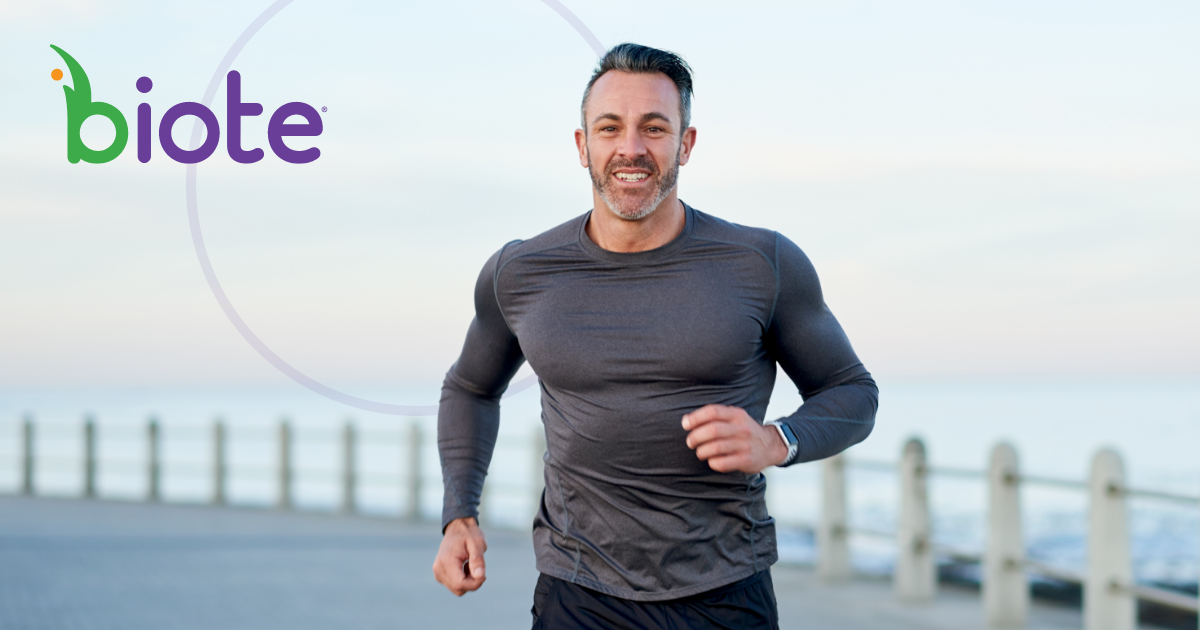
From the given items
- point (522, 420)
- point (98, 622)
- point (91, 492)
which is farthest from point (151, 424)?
point (522, 420)

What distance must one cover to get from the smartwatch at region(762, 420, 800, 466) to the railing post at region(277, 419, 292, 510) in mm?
16047

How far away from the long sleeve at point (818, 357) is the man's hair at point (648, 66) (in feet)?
1.41

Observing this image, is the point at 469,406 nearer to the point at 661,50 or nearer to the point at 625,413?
the point at 625,413

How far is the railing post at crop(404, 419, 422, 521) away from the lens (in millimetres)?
16906

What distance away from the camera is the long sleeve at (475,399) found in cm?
357

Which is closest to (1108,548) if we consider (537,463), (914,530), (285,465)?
(914,530)

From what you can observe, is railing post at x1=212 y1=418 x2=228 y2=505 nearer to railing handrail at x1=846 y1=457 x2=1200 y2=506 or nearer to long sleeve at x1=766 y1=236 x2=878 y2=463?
railing handrail at x1=846 y1=457 x2=1200 y2=506

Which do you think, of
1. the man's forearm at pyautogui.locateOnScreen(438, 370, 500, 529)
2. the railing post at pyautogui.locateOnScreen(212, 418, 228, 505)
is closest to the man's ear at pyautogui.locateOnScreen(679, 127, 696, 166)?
the man's forearm at pyautogui.locateOnScreen(438, 370, 500, 529)

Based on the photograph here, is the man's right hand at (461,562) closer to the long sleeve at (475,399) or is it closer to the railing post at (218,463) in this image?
the long sleeve at (475,399)

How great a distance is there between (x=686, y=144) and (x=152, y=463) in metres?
18.0

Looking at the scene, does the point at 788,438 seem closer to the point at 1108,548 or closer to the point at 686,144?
the point at 686,144

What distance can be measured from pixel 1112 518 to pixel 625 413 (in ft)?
17.7

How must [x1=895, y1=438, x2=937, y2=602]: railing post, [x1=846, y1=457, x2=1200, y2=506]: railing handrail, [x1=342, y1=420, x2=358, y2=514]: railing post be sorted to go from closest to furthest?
[x1=846, y1=457, x2=1200, y2=506]: railing handrail → [x1=895, y1=438, x2=937, y2=602]: railing post → [x1=342, y1=420, x2=358, y2=514]: railing post

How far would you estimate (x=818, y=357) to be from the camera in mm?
3254
